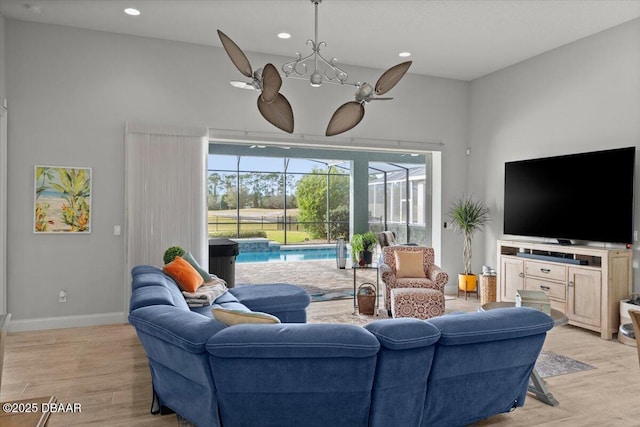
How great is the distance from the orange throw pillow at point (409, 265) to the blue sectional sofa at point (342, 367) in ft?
9.46

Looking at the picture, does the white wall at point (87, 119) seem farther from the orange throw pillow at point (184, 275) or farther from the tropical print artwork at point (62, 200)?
the orange throw pillow at point (184, 275)

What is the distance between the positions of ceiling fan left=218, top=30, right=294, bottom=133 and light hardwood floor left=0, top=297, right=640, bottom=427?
7.05 ft

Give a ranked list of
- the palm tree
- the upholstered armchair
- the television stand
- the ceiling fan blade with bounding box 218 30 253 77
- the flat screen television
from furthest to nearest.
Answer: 1. the palm tree
2. the upholstered armchair
3. the flat screen television
4. the television stand
5. the ceiling fan blade with bounding box 218 30 253 77

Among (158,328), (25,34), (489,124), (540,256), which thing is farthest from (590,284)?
(25,34)

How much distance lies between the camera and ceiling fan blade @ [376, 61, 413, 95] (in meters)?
3.33

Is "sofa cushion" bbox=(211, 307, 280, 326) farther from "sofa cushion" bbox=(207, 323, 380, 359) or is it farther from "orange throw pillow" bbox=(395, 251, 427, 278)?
→ "orange throw pillow" bbox=(395, 251, 427, 278)

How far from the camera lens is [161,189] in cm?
527

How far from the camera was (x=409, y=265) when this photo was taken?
18.1 feet

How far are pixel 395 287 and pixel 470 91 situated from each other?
3.62m

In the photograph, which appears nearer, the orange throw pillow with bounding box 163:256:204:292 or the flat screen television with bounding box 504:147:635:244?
the orange throw pillow with bounding box 163:256:204:292

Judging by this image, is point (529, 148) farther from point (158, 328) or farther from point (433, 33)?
point (158, 328)

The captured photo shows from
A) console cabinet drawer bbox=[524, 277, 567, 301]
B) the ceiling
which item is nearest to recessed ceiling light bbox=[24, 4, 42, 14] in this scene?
the ceiling

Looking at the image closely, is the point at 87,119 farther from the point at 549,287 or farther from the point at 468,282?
the point at 549,287

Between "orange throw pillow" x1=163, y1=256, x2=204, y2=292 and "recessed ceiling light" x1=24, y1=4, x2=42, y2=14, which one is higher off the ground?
"recessed ceiling light" x1=24, y1=4, x2=42, y2=14
